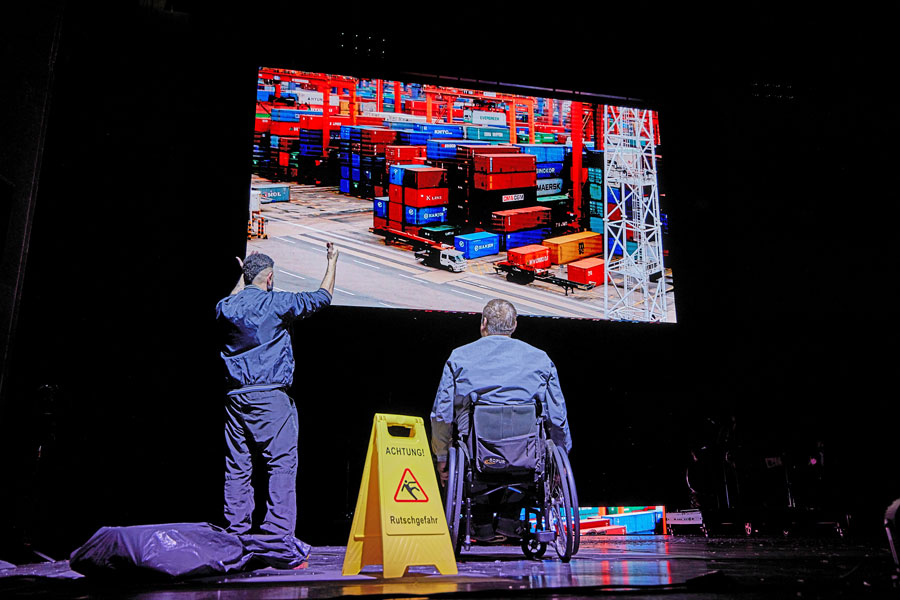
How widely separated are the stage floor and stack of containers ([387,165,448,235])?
6.38 feet

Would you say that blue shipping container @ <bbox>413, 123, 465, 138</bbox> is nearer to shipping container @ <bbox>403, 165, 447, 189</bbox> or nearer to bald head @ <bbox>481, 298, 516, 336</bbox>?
shipping container @ <bbox>403, 165, 447, 189</bbox>

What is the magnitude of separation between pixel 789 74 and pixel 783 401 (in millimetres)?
2304

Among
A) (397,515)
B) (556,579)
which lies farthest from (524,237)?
(556,579)

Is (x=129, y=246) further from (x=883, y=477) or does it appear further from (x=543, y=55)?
(x=883, y=477)

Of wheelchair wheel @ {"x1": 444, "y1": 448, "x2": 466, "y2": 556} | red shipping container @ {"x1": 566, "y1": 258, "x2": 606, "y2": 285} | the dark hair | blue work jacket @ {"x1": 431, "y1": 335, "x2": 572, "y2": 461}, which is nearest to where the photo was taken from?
wheelchair wheel @ {"x1": 444, "y1": 448, "x2": 466, "y2": 556}

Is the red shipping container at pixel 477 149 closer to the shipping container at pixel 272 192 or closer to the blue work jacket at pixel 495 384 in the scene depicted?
the shipping container at pixel 272 192

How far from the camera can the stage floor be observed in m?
1.79

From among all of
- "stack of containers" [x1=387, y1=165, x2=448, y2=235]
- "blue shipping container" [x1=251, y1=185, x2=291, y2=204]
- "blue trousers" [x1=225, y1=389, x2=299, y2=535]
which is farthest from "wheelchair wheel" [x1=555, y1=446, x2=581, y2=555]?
"blue shipping container" [x1=251, y1=185, x2=291, y2=204]

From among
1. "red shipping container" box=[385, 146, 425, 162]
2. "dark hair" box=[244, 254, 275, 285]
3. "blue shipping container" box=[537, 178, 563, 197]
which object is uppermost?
"red shipping container" box=[385, 146, 425, 162]

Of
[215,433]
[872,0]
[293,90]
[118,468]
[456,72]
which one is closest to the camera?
[118,468]

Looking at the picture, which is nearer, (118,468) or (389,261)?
(118,468)

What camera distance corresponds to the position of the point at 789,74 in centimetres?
466

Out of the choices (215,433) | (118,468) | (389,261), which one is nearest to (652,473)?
(389,261)

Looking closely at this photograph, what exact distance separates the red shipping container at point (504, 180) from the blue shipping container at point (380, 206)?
0.60 m
